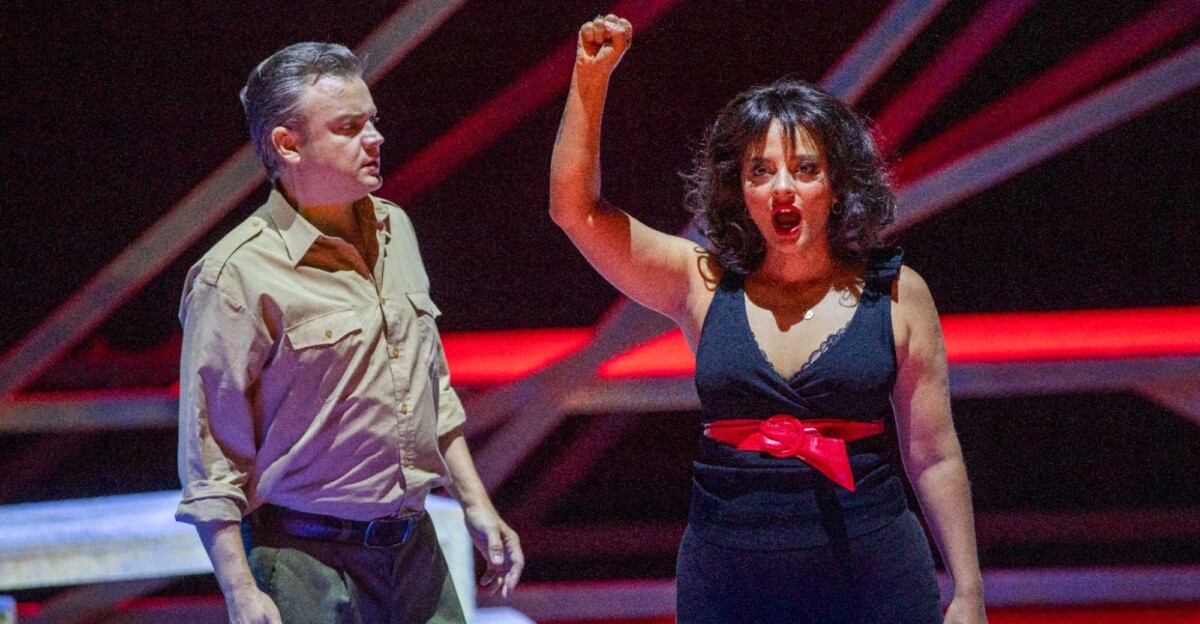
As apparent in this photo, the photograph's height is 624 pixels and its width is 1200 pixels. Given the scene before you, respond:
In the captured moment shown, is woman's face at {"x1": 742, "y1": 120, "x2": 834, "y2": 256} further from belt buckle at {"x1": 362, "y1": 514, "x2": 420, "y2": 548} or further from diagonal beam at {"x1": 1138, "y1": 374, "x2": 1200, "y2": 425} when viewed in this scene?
diagonal beam at {"x1": 1138, "y1": 374, "x2": 1200, "y2": 425}

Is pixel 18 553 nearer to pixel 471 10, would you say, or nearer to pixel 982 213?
pixel 471 10

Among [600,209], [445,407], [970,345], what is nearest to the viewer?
[600,209]

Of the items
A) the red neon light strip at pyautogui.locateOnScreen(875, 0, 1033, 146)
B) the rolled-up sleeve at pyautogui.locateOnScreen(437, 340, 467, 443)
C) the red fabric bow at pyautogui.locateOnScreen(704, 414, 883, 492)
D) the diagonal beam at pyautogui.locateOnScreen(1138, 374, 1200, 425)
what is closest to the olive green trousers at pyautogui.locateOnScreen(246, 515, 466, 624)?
the rolled-up sleeve at pyautogui.locateOnScreen(437, 340, 467, 443)

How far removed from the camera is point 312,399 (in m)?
1.68

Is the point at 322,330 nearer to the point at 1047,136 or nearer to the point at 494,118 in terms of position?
the point at 494,118

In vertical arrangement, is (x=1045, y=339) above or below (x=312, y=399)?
above

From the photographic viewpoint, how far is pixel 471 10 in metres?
3.63

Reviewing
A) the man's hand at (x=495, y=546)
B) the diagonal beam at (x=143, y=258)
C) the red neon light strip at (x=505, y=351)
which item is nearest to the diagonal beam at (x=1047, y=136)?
the red neon light strip at (x=505, y=351)

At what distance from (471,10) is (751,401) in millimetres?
2281

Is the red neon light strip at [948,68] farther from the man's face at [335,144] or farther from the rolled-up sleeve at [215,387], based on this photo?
the rolled-up sleeve at [215,387]

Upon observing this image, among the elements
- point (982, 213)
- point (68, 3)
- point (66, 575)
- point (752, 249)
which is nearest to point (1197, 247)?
point (982, 213)

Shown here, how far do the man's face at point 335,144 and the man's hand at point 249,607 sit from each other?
0.57 meters

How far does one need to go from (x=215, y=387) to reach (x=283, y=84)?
1.49ft

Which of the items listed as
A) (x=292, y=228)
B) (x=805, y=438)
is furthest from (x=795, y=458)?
(x=292, y=228)
